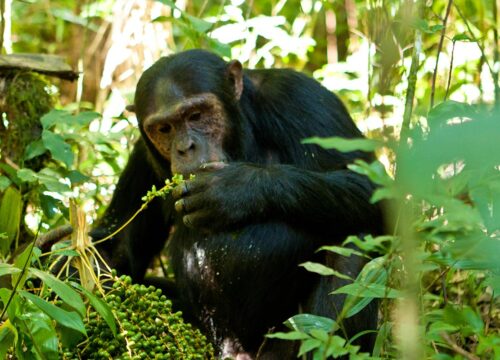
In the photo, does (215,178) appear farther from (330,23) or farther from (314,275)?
(330,23)

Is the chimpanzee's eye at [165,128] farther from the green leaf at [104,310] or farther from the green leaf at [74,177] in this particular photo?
the green leaf at [104,310]

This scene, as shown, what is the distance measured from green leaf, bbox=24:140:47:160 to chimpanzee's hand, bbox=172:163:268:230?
1.32 meters

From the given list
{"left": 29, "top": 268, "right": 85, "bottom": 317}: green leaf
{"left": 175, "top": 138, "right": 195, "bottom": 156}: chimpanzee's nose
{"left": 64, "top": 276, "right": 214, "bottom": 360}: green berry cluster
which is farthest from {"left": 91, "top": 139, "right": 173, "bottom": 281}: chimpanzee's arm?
{"left": 29, "top": 268, "right": 85, "bottom": 317}: green leaf

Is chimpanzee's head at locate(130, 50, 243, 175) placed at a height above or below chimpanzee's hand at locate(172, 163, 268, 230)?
above

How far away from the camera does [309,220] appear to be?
4.60 m

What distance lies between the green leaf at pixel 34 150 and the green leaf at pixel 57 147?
139 millimetres

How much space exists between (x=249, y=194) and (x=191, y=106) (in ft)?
2.58

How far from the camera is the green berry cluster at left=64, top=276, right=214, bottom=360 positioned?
3516 mm

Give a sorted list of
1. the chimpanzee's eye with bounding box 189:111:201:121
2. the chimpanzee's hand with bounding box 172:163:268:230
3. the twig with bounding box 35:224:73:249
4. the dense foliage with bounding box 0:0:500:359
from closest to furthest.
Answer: the dense foliage with bounding box 0:0:500:359, the chimpanzee's hand with bounding box 172:163:268:230, the twig with bounding box 35:224:73:249, the chimpanzee's eye with bounding box 189:111:201:121

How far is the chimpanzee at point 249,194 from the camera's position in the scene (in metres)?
4.51

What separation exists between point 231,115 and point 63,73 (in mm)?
1476

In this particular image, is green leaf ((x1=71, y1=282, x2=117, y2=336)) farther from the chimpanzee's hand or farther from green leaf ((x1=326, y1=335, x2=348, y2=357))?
the chimpanzee's hand

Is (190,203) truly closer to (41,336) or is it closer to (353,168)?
(41,336)

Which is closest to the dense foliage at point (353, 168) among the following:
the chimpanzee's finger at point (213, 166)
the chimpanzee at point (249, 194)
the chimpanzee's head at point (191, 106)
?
the chimpanzee at point (249, 194)
